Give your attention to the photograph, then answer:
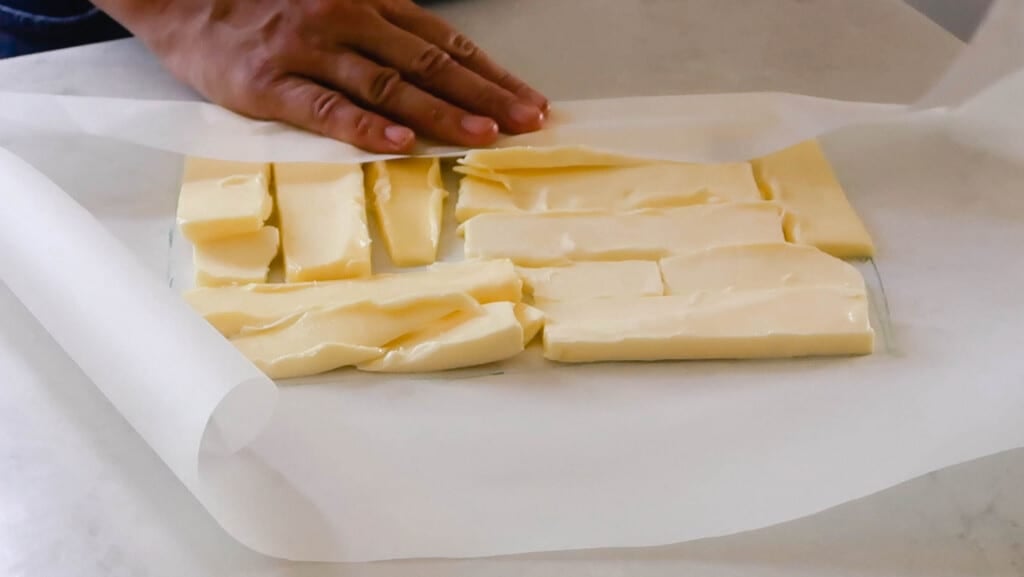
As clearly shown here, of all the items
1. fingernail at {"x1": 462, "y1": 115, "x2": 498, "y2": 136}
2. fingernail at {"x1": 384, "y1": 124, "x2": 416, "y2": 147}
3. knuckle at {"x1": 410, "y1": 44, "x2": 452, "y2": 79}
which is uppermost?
knuckle at {"x1": 410, "y1": 44, "x2": 452, "y2": 79}

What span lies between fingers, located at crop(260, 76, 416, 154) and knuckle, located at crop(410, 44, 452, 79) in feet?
0.25

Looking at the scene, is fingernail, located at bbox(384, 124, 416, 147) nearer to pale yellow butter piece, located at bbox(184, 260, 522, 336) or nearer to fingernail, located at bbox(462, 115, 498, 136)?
fingernail, located at bbox(462, 115, 498, 136)

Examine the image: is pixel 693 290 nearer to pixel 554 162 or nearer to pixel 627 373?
pixel 627 373

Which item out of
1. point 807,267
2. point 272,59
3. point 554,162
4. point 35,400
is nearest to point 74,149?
point 272,59

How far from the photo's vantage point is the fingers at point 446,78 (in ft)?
3.42

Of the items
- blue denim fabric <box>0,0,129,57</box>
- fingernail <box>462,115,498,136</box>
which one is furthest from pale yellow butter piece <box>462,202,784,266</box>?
blue denim fabric <box>0,0,129,57</box>

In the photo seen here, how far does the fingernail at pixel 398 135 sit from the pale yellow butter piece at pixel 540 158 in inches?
2.3

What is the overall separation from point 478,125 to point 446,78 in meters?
0.08

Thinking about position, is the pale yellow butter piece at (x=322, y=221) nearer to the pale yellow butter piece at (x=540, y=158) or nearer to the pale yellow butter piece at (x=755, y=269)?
the pale yellow butter piece at (x=540, y=158)

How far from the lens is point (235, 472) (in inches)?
27.6

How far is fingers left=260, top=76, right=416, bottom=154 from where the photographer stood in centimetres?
100

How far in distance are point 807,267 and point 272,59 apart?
579mm

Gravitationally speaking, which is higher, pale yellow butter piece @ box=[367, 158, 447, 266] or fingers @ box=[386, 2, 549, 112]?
fingers @ box=[386, 2, 549, 112]

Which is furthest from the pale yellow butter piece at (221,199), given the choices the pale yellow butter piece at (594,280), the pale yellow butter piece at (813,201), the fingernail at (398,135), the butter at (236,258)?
the pale yellow butter piece at (813,201)
